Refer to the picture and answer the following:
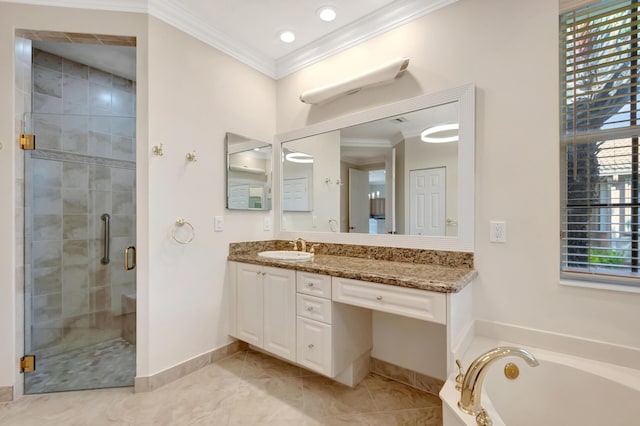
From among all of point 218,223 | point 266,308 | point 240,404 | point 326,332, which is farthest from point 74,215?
point 326,332

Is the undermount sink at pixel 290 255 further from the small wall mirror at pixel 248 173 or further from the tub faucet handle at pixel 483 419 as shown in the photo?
the tub faucet handle at pixel 483 419

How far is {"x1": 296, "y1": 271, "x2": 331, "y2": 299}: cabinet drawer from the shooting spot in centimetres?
176

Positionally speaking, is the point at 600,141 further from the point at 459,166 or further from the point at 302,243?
the point at 302,243

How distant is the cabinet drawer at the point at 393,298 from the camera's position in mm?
1371

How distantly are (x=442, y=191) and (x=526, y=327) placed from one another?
884mm

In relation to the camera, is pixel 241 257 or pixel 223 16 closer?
pixel 223 16

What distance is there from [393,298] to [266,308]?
100 cm

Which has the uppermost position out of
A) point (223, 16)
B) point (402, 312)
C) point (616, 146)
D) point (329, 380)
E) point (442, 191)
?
point (223, 16)

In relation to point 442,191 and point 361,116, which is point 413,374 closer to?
A: point 442,191

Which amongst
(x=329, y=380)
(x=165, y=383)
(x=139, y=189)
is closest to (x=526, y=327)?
(x=329, y=380)

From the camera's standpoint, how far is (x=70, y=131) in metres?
2.07

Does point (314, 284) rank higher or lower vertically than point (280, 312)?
higher

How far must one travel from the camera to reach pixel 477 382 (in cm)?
106

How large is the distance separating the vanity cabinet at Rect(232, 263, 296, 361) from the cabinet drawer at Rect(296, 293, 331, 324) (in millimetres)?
60
